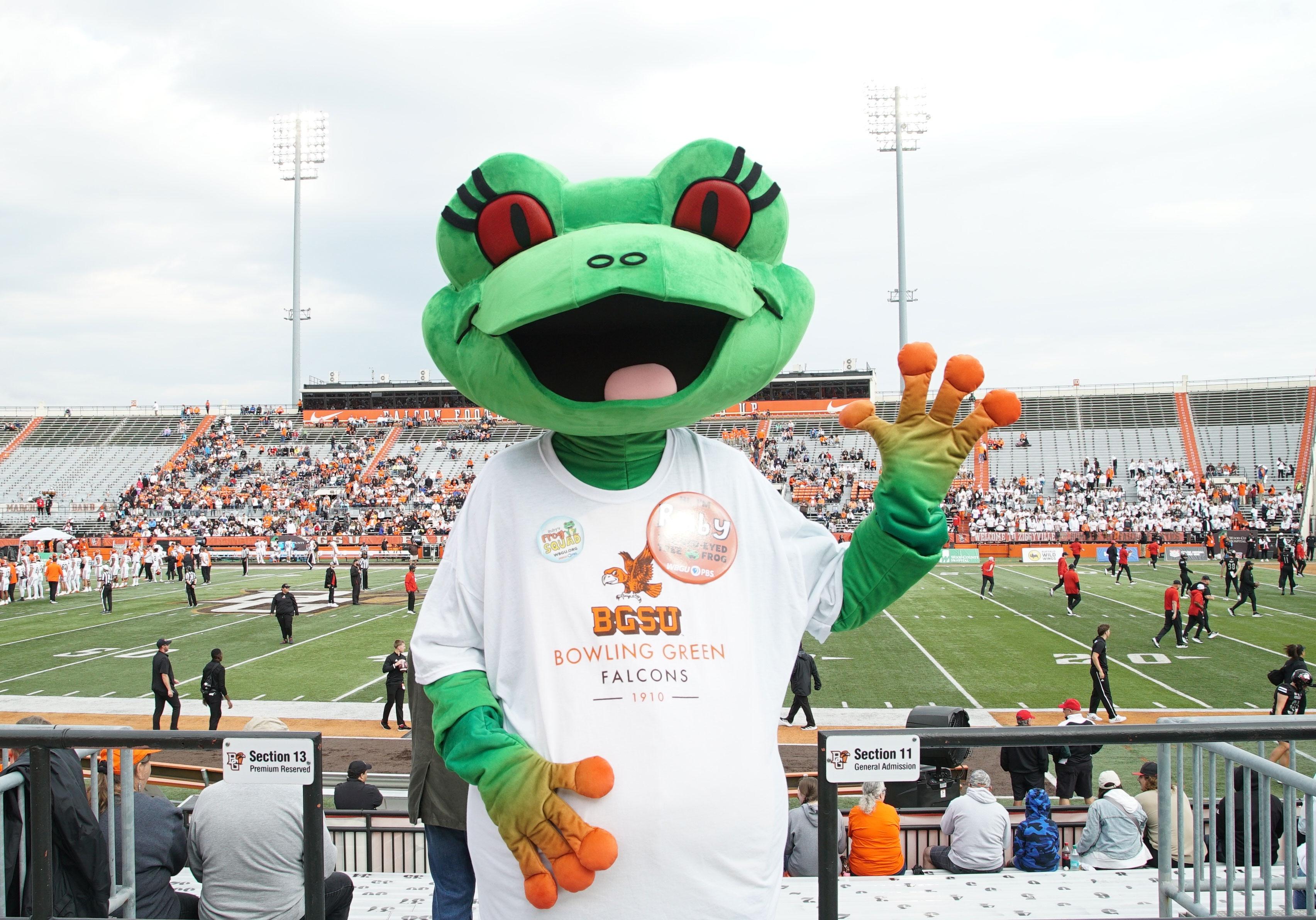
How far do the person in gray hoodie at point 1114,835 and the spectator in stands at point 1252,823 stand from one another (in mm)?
910

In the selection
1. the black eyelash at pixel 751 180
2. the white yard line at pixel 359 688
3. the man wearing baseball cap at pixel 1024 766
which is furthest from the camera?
the white yard line at pixel 359 688

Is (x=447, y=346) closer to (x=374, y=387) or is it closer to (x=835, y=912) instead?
(x=835, y=912)

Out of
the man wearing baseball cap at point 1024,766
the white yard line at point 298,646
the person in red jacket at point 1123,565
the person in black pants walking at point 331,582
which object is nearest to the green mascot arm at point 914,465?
the man wearing baseball cap at point 1024,766

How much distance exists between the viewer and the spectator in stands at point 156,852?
11.8ft

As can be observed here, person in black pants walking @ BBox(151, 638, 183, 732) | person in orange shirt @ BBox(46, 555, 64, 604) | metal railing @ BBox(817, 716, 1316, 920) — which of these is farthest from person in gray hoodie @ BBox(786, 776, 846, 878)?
person in orange shirt @ BBox(46, 555, 64, 604)

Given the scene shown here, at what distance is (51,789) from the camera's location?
2.90 m

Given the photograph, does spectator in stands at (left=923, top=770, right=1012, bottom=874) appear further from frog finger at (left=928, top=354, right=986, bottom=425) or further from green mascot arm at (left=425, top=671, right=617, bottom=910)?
green mascot arm at (left=425, top=671, right=617, bottom=910)

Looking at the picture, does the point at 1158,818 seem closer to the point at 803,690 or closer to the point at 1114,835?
the point at 1114,835

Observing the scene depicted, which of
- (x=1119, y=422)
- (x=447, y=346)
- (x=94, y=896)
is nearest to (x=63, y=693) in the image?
(x=94, y=896)

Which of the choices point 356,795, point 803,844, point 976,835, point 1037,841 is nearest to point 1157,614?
point 1037,841

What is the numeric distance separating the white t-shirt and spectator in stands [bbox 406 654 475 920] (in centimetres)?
73

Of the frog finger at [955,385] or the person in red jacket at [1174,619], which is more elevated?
the frog finger at [955,385]

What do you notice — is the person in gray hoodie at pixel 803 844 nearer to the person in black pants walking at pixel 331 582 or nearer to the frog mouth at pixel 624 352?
the frog mouth at pixel 624 352

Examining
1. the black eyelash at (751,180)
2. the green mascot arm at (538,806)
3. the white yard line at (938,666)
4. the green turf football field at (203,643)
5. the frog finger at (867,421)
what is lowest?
the green turf football field at (203,643)
